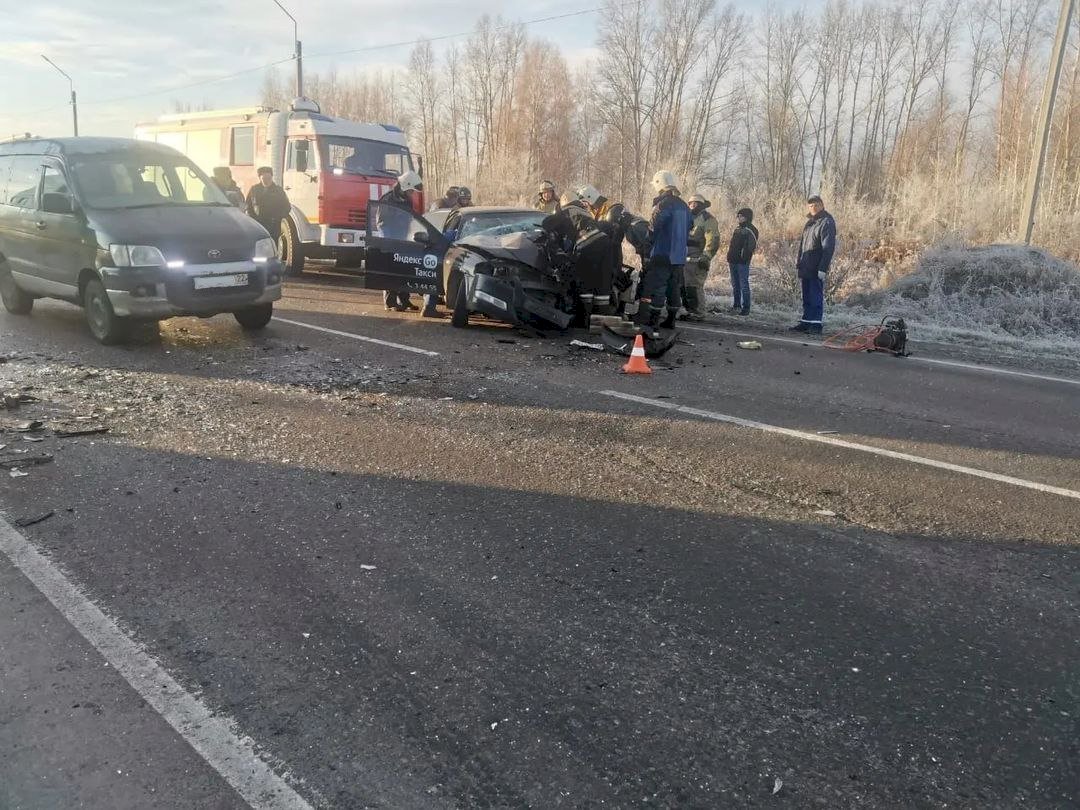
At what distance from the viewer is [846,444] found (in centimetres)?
570

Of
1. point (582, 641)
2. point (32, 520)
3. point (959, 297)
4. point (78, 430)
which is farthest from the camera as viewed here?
point (959, 297)

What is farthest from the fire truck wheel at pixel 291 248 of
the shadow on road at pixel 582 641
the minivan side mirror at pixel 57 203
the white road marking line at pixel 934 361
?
the shadow on road at pixel 582 641

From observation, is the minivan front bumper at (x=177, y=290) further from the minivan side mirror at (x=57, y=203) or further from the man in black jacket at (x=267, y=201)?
the man in black jacket at (x=267, y=201)

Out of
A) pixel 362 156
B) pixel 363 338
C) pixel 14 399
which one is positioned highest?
pixel 362 156

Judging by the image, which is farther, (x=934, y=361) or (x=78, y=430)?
(x=934, y=361)

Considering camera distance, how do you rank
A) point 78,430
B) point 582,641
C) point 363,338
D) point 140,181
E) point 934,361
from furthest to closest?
point 934,361, point 363,338, point 140,181, point 78,430, point 582,641

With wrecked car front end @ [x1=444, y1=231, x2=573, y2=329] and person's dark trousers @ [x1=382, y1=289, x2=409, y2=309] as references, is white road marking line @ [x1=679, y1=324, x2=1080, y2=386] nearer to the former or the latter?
wrecked car front end @ [x1=444, y1=231, x2=573, y2=329]

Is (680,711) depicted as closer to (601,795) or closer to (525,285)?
(601,795)

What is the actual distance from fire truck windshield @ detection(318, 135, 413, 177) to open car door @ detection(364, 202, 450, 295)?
5.05 metres

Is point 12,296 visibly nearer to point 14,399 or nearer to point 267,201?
point 14,399

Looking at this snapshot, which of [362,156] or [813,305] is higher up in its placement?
[362,156]

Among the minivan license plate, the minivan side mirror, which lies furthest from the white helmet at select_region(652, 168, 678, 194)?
the minivan side mirror

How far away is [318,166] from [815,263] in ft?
29.6

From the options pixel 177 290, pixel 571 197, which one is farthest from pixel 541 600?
pixel 571 197
